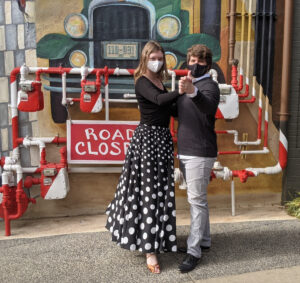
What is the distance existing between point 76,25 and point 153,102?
2.00m

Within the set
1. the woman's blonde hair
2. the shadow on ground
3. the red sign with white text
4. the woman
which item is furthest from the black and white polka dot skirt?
the red sign with white text

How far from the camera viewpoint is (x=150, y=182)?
2865 mm

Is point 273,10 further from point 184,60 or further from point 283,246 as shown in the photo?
point 283,246

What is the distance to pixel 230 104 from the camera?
4.05 metres

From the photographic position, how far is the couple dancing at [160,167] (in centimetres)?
281

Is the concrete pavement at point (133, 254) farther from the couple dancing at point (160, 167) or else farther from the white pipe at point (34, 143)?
the white pipe at point (34, 143)

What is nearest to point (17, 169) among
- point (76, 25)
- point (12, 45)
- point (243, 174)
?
point (12, 45)

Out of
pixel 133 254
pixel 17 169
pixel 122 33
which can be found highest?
pixel 122 33

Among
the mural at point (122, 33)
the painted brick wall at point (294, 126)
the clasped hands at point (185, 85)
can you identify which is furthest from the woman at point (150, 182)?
the painted brick wall at point (294, 126)

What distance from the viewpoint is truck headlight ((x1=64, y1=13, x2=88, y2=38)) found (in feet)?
13.5

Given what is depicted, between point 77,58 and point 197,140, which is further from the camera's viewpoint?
point 77,58

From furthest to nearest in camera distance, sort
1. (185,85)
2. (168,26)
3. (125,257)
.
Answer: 1. (168,26)
2. (125,257)
3. (185,85)

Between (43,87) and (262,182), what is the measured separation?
308 cm

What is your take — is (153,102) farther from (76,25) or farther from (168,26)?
(76,25)
